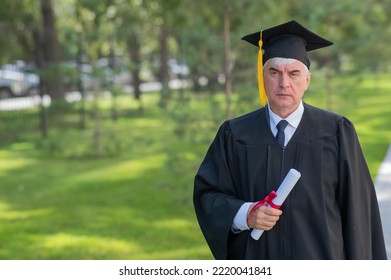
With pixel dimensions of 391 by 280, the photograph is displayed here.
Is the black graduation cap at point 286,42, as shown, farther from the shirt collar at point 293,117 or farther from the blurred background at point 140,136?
the blurred background at point 140,136

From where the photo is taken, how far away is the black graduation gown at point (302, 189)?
306 cm

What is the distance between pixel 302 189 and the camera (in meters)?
3.04

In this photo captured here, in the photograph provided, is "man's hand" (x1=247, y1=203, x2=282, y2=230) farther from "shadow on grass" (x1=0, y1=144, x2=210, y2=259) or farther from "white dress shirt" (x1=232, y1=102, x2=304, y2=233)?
"shadow on grass" (x1=0, y1=144, x2=210, y2=259)

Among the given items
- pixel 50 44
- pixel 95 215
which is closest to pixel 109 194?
pixel 95 215

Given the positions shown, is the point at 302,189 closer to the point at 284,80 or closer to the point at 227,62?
the point at 284,80

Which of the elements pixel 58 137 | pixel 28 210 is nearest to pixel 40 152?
pixel 58 137

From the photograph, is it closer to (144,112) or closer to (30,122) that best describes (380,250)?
(30,122)

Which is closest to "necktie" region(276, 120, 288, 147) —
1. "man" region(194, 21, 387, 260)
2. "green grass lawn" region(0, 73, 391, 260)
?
"man" region(194, 21, 387, 260)

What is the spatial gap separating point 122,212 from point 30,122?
1022 centimetres

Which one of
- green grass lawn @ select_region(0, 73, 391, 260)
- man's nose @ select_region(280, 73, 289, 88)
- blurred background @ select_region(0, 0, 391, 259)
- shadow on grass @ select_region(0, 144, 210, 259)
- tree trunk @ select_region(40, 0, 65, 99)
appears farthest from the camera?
tree trunk @ select_region(40, 0, 65, 99)

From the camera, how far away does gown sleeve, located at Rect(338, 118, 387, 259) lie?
3.07m

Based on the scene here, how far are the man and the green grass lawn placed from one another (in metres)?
4.35
